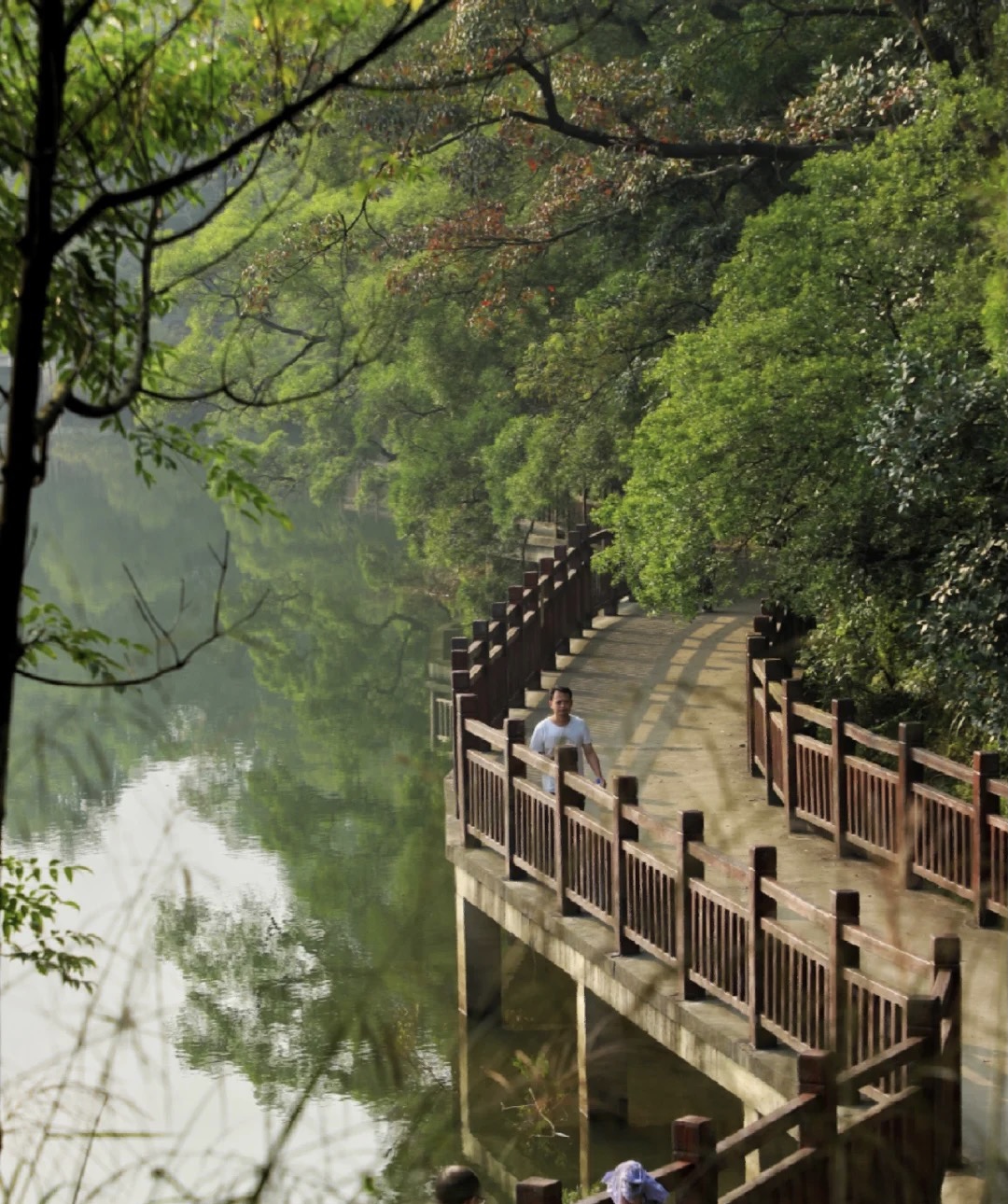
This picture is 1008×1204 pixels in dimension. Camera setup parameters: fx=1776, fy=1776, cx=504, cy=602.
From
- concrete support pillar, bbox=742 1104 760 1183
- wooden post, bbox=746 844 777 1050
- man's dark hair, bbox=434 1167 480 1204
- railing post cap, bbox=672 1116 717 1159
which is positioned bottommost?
concrete support pillar, bbox=742 1104 760 1183

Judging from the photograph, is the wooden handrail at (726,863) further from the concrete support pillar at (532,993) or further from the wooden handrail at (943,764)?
the concrete support pillar at (532,993)

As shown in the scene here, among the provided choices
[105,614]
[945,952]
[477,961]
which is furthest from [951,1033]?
[105,614]

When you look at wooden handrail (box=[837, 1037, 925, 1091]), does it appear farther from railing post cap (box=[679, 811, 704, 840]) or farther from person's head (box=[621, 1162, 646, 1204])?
railing post cap (box=[679, 811, 704, 840])

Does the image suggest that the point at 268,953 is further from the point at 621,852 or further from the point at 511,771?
the point at 621,852

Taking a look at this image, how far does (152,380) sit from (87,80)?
0.86 meters

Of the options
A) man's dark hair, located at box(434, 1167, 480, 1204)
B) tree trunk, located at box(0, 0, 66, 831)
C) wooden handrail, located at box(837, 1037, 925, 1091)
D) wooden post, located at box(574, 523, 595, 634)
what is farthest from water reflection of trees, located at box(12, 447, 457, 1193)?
wooden post, located at box(574, 523, 595, 634)

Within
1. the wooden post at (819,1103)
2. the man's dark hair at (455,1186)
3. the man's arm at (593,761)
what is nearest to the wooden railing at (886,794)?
the man's arm at (593,761)

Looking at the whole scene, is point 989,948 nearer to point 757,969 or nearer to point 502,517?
point 757,969

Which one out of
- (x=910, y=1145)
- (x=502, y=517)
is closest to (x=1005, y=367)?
(x=910, y=1145)

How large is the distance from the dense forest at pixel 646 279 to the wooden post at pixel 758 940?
3.23 meters

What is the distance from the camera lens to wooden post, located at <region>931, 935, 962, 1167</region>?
6938mm

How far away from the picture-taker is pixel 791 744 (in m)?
12.2

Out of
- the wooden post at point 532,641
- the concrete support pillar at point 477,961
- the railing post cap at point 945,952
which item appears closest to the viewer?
the railing post cap at point 945,952

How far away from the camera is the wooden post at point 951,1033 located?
694cm
